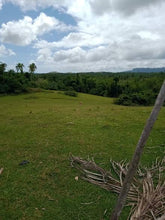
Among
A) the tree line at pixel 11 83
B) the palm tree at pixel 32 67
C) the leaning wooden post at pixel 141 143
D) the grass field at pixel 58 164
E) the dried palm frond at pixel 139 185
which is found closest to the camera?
the leaning wooden post at pixel 141 143

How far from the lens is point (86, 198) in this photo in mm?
2697

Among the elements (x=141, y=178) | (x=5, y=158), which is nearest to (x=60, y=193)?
(x=141, y=178)

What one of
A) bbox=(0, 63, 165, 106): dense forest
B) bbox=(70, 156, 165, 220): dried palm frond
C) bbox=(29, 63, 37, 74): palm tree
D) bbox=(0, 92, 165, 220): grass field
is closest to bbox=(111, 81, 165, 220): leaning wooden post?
bbox=(70, 156, 165, 220): dried palm frond

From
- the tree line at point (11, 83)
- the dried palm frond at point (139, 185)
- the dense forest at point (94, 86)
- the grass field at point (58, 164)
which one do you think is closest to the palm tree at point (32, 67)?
the dense forest at point (94, 86)

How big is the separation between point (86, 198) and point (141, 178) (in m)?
1.24

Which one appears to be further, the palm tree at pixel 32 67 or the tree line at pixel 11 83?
the palm tree at pixel 32 67

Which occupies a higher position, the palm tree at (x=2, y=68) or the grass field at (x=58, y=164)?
the palm tree at (x=2, y=68)

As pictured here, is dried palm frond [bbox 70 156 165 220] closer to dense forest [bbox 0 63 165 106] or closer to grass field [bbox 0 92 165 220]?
grass field [bbox 0 92 165 220]

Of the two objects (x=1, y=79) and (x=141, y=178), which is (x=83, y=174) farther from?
(x=1, y=79)

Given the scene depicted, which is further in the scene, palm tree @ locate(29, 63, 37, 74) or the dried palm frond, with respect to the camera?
palm tree @ locate(29, 63, 37, 74)

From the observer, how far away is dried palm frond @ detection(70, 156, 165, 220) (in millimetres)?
2207

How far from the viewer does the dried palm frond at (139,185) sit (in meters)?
2.21

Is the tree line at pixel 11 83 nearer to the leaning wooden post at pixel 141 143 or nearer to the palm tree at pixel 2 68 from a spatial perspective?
the palm tree at pixel 2 68

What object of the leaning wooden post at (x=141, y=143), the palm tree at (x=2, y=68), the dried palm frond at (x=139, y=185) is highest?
the palm tree at (x=2, y=68)
